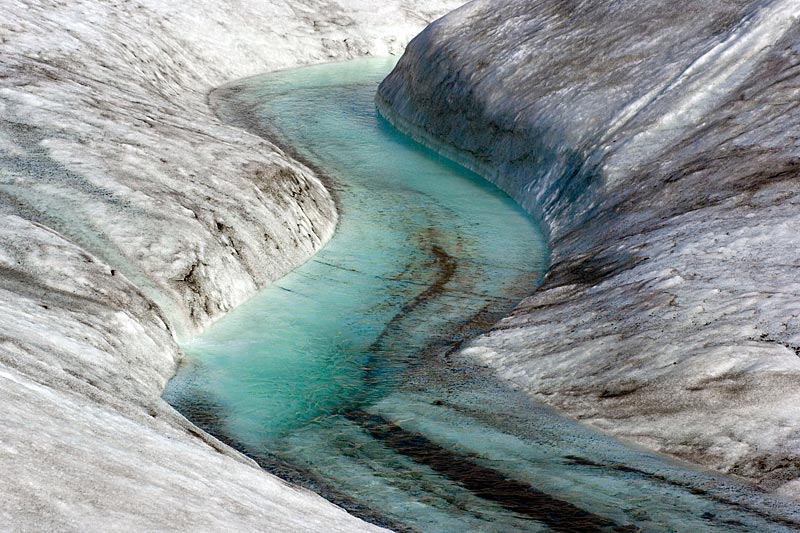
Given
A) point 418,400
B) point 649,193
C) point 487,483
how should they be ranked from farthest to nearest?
point 649,193 < point 418,400 < point 487,483

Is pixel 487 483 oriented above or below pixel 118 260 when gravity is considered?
below

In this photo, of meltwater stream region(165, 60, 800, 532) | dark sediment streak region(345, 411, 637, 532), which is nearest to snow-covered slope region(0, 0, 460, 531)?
meltwater stream region(165, 60, 800, 532)

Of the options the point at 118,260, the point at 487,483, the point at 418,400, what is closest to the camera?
the point at 487,483

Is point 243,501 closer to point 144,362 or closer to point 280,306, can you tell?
point 144,362

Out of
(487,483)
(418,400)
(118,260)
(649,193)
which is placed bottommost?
(487,483)

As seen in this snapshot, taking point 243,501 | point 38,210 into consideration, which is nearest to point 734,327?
point 243,501

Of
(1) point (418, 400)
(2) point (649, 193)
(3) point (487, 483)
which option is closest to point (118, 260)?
(1) point (418, 400)

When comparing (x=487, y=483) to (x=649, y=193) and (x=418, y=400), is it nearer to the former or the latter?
(x=418, y=400)
